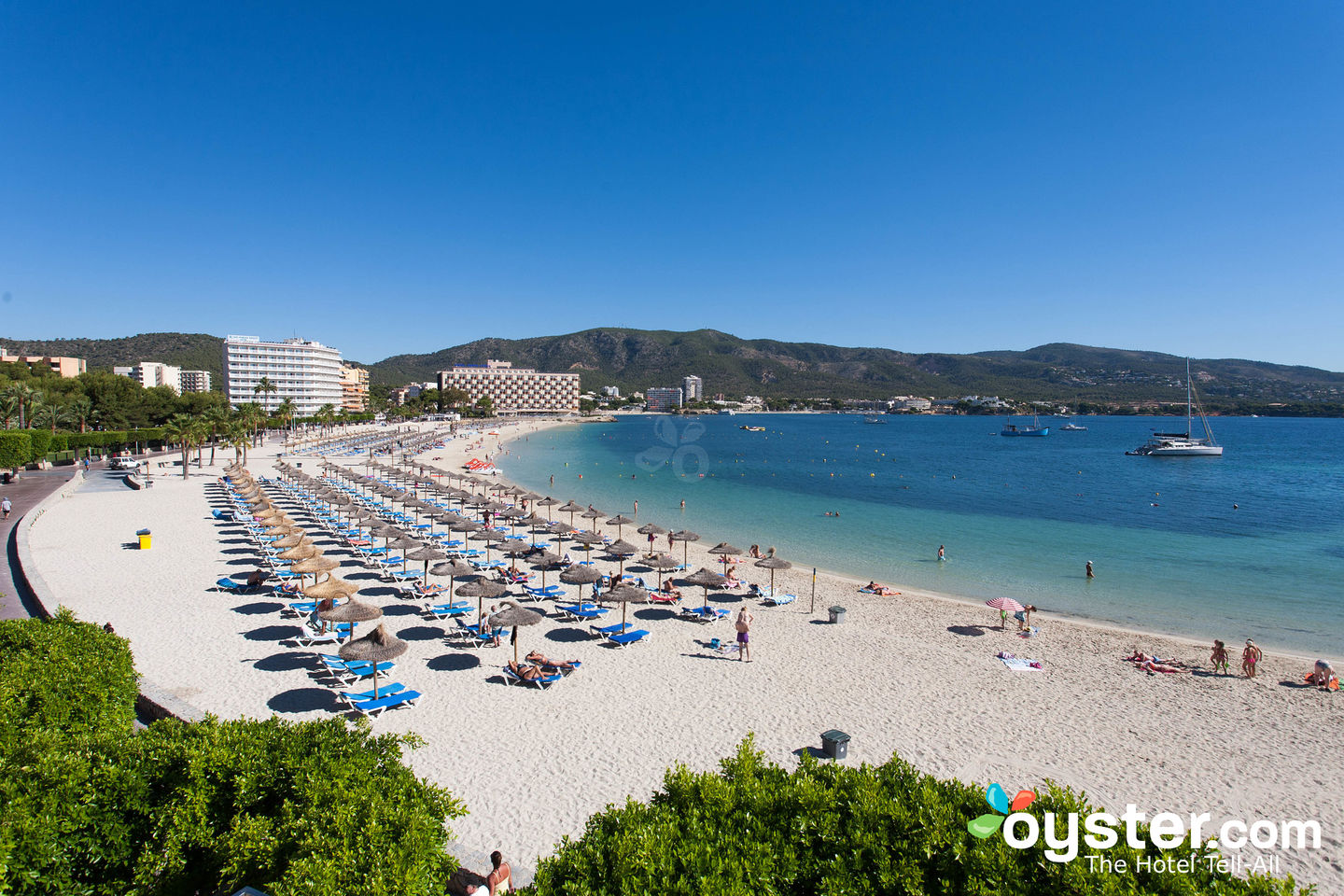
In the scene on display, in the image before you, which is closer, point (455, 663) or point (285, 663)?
point (285, 663)

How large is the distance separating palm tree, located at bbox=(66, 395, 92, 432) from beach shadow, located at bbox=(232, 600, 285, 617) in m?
53.2

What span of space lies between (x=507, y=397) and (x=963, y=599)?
172 m

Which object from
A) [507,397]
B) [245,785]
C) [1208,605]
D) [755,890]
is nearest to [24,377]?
[245,785]

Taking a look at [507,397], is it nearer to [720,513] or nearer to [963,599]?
[720,513]

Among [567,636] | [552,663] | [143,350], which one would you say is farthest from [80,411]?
[143,350]

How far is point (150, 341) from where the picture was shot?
18400 cm

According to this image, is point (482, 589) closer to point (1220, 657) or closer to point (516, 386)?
point (1220, 657)

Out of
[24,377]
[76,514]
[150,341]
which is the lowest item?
[76,514]

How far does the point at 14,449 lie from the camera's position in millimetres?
36375

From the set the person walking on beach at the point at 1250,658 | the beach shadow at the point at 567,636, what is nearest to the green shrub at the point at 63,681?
the beach shadow at the point at 567,636

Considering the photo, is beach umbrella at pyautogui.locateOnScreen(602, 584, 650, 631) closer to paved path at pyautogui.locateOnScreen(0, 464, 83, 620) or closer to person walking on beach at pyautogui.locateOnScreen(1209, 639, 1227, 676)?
paved path at pyautogui.locateOnScreen(0, 464, 83, 620)

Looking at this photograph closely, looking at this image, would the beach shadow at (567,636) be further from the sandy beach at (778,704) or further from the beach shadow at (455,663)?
the beach shadow at (455,663)

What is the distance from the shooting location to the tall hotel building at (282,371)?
110375 millimetres

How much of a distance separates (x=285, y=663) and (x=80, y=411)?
59401 mm
